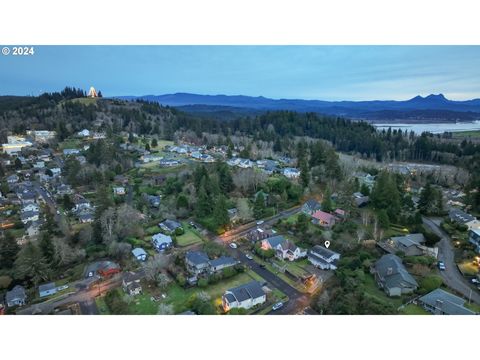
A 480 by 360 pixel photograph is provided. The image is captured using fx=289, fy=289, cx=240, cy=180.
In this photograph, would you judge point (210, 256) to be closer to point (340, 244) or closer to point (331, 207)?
point (340, 244)

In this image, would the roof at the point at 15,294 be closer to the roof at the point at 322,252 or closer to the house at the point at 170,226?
the house at the point at 170,226

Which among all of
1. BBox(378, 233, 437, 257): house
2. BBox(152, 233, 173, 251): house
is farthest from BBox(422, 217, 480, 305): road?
BBox(152, 233, 173, 251): house

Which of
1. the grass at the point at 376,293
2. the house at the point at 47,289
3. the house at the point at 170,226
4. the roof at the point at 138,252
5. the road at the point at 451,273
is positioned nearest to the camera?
the grass at the point at 376,293

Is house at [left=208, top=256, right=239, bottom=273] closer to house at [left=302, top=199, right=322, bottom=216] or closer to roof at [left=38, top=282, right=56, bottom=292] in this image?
roof at [left=38, top=282, right=56, bottom=292]

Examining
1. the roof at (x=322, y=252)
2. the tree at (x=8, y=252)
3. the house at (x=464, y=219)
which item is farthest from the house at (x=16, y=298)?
the house at (x=464, y=219)

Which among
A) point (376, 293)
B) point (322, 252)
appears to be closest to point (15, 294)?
point (322, 252)

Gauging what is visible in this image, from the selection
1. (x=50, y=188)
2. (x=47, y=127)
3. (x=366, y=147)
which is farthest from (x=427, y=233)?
(x=47, y=127)
